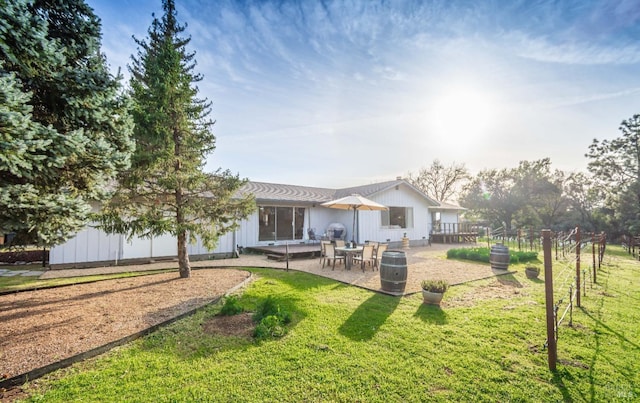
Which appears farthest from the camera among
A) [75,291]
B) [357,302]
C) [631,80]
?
[631,80]

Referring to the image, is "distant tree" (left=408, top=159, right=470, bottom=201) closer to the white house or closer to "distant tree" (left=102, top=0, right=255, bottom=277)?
the white house

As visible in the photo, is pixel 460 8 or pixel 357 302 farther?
pixel 460 8

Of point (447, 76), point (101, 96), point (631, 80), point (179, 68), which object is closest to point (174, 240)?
point (179, 68)

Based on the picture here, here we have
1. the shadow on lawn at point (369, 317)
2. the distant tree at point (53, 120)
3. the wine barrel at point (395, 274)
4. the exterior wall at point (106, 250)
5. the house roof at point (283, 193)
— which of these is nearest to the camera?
the distant tree at point (53, 120)

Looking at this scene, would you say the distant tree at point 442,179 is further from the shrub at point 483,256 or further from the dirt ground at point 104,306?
the dirt ground at point 104,306

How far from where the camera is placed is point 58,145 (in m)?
3.23

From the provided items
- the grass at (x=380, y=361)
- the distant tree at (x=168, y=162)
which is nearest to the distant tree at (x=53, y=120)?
the distant tree at (x=168, y=162)

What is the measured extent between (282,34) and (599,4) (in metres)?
7.52

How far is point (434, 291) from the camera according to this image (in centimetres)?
537

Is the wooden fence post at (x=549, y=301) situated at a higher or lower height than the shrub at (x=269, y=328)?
higher

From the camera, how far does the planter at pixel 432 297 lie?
5340 mm

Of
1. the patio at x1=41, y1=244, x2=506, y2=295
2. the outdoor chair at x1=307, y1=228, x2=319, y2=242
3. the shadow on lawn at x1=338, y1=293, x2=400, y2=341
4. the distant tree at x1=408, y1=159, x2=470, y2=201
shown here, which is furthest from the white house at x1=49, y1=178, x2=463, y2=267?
the distant tree at x1=408, y1=159, x2=470, y2=201

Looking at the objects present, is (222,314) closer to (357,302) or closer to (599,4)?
(357,302)

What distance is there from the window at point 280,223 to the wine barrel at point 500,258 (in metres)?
9.13
